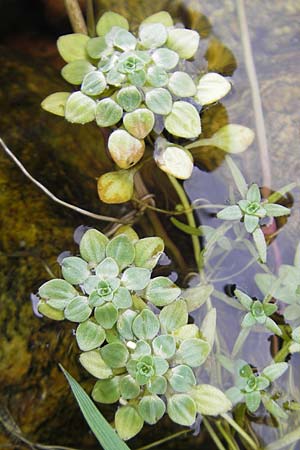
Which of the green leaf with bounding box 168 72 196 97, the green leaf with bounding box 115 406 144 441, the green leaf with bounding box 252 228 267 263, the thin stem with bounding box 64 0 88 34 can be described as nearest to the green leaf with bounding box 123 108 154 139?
the green leaf with bounding box 168 72 196 97

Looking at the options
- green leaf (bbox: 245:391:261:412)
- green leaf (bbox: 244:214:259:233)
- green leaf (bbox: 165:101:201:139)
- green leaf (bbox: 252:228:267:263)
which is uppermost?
green leaf (bbox: 165:101:201:139)

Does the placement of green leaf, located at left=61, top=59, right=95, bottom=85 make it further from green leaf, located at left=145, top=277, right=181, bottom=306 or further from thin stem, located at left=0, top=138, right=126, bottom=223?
green leaf, located at left=145, top=277, right=181, bottom=306

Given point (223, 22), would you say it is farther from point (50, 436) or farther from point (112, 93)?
point (50, 436)

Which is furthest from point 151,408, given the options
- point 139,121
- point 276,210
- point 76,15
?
point 76,15

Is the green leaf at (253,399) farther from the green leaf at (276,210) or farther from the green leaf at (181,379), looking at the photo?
the green leaf at (276,210)

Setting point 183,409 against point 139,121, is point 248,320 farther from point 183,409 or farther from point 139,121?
point 139,121
